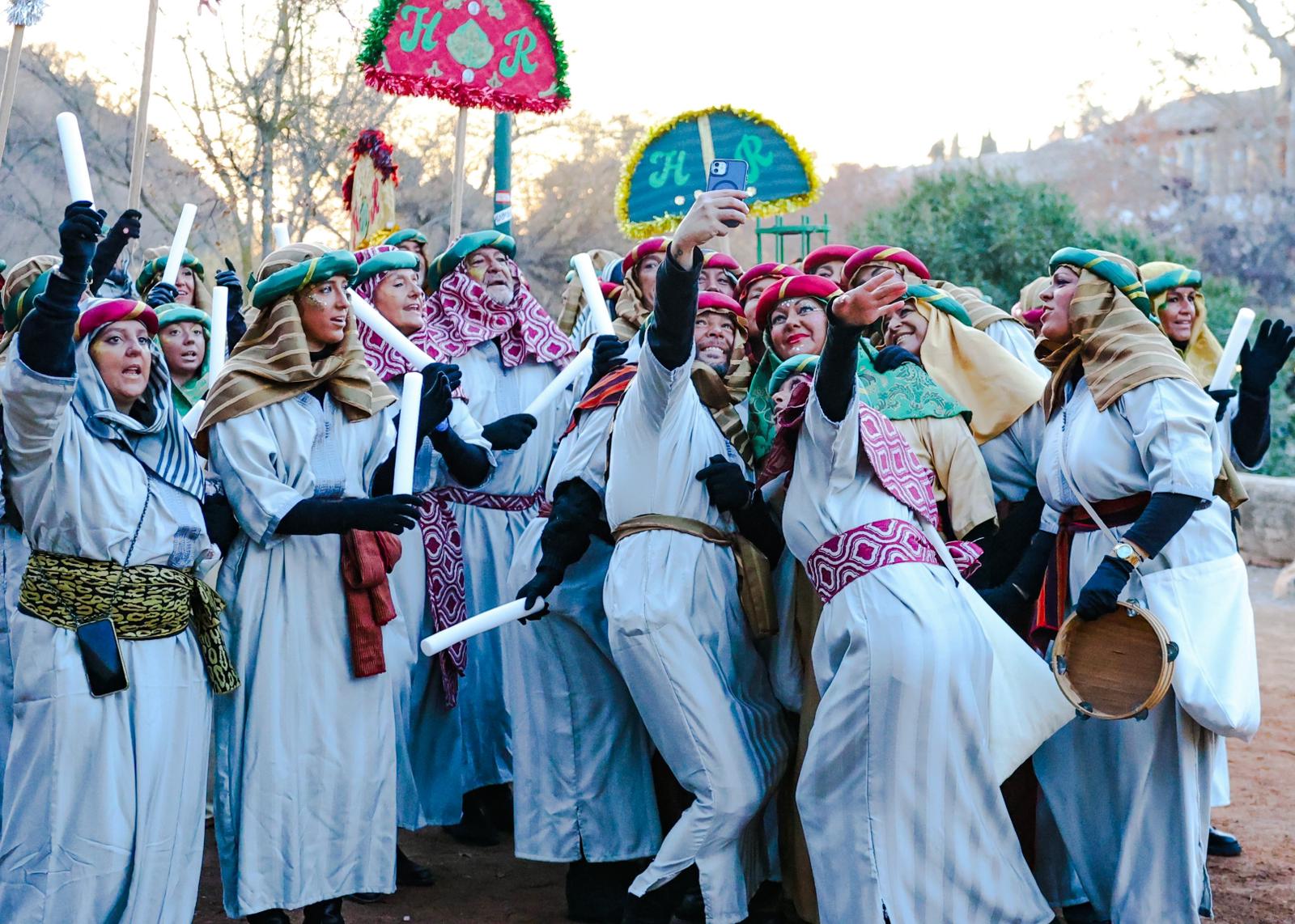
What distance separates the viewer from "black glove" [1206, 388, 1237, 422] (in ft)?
17.7

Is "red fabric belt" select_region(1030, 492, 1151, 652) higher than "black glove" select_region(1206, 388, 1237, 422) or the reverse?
the reverse

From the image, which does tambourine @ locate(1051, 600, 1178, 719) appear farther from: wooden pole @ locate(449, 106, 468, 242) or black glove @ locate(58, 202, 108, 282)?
wooden pole @ locate(449, 106, 468, 242)

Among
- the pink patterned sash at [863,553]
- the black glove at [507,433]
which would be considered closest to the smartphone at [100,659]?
the black glove at [507,433]

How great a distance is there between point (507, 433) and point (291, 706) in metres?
1.43

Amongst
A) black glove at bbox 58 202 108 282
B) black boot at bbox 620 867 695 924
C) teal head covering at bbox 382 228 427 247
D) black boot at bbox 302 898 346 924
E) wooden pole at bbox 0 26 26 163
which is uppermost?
wooden pole at bbox 0 26 26 163

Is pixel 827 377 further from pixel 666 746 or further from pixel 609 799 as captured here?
pixel 609 799

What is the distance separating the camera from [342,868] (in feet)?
14.8

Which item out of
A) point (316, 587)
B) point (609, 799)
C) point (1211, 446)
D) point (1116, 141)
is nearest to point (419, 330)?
point (316, 587)

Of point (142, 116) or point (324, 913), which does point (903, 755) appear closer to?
point (324, 913)

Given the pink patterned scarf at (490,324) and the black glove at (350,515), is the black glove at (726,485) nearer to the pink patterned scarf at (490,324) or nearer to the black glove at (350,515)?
the black glove at (350,515)

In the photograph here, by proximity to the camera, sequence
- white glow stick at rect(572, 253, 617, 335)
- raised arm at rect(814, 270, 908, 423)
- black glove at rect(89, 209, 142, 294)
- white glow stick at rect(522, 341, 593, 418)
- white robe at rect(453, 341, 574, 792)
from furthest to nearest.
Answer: white robe at rect(453, 341, 574, 792)
white glow stick at rect(522, 341, 593, 418)
white glow stick at rect(572, 253, 617, 335)
black glove at rect(89, 209, 142, 294)
raised arm at rect(814, 270, 908, 423)

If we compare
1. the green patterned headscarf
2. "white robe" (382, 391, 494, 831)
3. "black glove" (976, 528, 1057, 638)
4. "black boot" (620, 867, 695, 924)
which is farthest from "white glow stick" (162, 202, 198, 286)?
"black glove" (976, 528, 1057, 638)

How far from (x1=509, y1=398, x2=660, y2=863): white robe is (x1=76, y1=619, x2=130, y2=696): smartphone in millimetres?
1506

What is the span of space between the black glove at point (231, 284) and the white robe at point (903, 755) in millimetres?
2681
